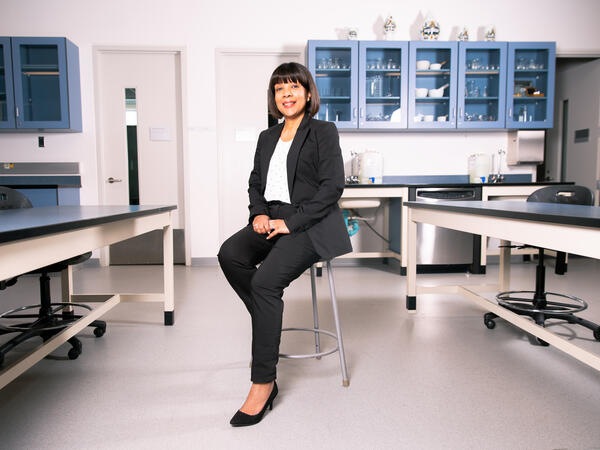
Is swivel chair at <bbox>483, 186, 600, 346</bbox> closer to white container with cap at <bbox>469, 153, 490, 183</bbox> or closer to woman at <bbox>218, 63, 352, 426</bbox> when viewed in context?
woman at <bbox>218, 63, 352, 426</bbox>

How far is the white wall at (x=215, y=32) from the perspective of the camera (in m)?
4.14

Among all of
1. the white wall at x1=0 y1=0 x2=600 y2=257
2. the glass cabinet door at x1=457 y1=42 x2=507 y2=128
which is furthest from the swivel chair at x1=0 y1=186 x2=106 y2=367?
the glass cabinet door at x1=457 y1=42 x2=507 y2=128

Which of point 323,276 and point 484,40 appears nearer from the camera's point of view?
point 323,276

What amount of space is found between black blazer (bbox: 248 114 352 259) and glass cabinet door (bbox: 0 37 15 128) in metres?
3.32

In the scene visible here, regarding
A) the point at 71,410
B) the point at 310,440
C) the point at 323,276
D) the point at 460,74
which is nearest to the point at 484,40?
the point at 460,74

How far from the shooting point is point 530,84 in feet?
14.4

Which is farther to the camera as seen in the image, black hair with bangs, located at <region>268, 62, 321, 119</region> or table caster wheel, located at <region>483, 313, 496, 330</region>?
table caster wheel, located at <region>483, 313, 496, 330</region>

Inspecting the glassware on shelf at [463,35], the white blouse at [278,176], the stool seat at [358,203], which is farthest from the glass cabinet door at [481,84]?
the white blouse at [278,176]

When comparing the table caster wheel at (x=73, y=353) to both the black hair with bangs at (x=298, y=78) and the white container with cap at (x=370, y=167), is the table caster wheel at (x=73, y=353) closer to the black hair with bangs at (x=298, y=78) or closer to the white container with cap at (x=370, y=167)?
the black hair with bangs at (x=298, y=78)

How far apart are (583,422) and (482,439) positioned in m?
0.37

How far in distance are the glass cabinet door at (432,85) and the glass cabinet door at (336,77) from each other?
554 mm

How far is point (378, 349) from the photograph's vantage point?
6.66 feet

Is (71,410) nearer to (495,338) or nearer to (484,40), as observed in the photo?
(495,338)

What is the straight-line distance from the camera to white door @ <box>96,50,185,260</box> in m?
4.26
